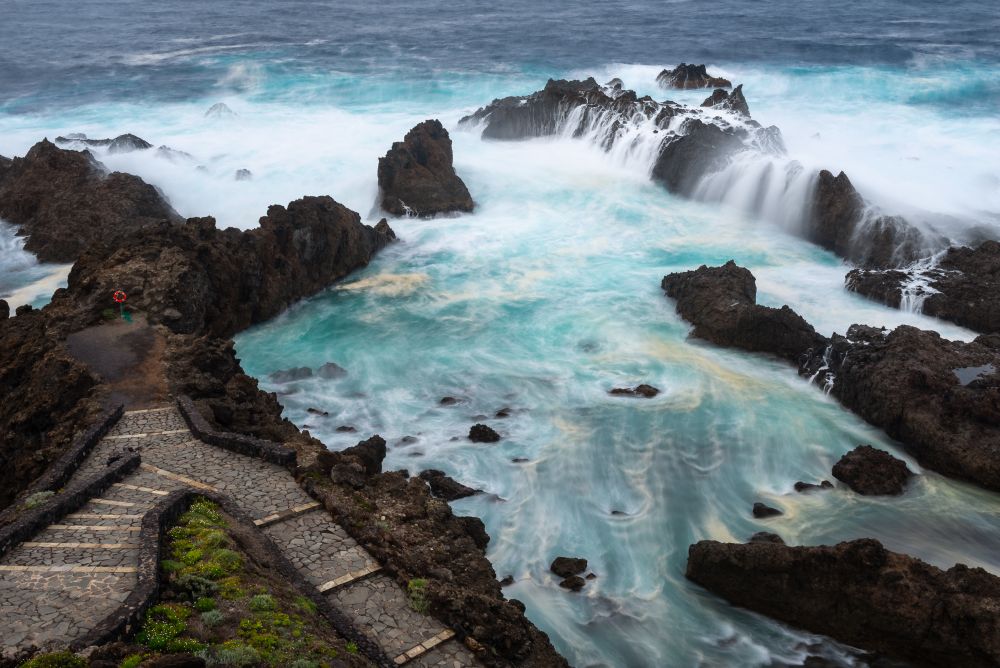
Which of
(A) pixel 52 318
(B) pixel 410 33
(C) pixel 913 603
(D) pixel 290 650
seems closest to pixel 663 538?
(C) pixel 913 603

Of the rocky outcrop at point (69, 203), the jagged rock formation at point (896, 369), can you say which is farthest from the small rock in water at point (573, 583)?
the rocky outcrop at point (69, 203)

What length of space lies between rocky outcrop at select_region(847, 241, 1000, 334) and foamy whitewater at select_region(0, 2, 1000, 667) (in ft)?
1.90

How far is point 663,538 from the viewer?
2045 cm

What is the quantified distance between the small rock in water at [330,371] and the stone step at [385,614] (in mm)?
14401

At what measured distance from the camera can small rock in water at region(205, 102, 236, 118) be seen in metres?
61.8

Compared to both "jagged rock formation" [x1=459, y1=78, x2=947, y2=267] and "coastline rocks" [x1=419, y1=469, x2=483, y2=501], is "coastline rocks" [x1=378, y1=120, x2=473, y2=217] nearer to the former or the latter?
"jagged rock formation" [x1=459, y1=78, x2=947, y2=267]

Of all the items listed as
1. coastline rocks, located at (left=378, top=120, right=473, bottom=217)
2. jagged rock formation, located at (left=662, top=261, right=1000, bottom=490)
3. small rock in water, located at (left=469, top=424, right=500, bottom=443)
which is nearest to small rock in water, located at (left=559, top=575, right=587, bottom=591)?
small rock in water, located at (left=469, top=424, right=500, bottom=443)

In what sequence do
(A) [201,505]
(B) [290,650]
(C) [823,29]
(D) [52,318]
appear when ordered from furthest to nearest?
1. (C) [823,29]
2. (D) [52,318]
3. (A) [201,505]
4. (B) [290,650]

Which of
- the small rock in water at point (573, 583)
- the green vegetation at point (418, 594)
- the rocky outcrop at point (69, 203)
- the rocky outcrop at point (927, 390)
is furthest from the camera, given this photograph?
the rocky outcrop at point (69, 203)

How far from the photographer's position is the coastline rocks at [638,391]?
87.7 ft

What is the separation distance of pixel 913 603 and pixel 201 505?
13927 mm

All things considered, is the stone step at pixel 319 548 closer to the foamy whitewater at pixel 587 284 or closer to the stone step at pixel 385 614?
the stone step at pixel 385 614

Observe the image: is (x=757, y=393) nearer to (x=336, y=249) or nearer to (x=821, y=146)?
(x=336, y=249)

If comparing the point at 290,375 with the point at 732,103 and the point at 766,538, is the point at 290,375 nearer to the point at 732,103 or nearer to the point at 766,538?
the point at 766,538
